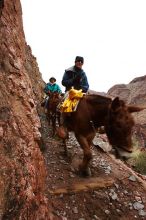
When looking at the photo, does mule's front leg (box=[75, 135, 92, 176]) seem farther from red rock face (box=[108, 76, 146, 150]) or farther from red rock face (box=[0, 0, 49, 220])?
red rock face (box=[108, 76, 146, 150])

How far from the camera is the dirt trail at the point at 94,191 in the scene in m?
8.51

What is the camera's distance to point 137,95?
4706 centimetres

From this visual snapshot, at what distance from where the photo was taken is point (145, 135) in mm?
36781

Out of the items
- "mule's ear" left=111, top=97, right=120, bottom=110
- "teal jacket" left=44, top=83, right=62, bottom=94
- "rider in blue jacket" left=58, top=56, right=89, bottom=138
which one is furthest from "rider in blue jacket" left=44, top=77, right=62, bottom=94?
"mule's ear" left=111, top=97, right=120, bottom=110

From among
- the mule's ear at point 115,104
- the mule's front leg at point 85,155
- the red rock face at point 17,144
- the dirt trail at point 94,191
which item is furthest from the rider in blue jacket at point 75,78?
the red rock face at point 17,144

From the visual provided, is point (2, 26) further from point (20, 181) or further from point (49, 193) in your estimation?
point (49, 193)

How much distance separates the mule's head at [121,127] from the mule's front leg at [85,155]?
118 cm

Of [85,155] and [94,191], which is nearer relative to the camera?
[94,191]

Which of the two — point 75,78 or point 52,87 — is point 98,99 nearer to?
point 75,78

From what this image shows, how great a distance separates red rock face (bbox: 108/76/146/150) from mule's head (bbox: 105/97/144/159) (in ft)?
89.3

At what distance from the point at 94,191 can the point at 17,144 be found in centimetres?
470

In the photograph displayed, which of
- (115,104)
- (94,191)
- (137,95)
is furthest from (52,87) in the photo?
(137,95)

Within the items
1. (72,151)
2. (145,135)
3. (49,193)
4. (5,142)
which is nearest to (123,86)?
(145,135)

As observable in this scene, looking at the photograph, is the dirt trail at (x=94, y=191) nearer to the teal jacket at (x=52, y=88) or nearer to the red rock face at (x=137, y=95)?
the teal jacket at (x=52, y=88)
